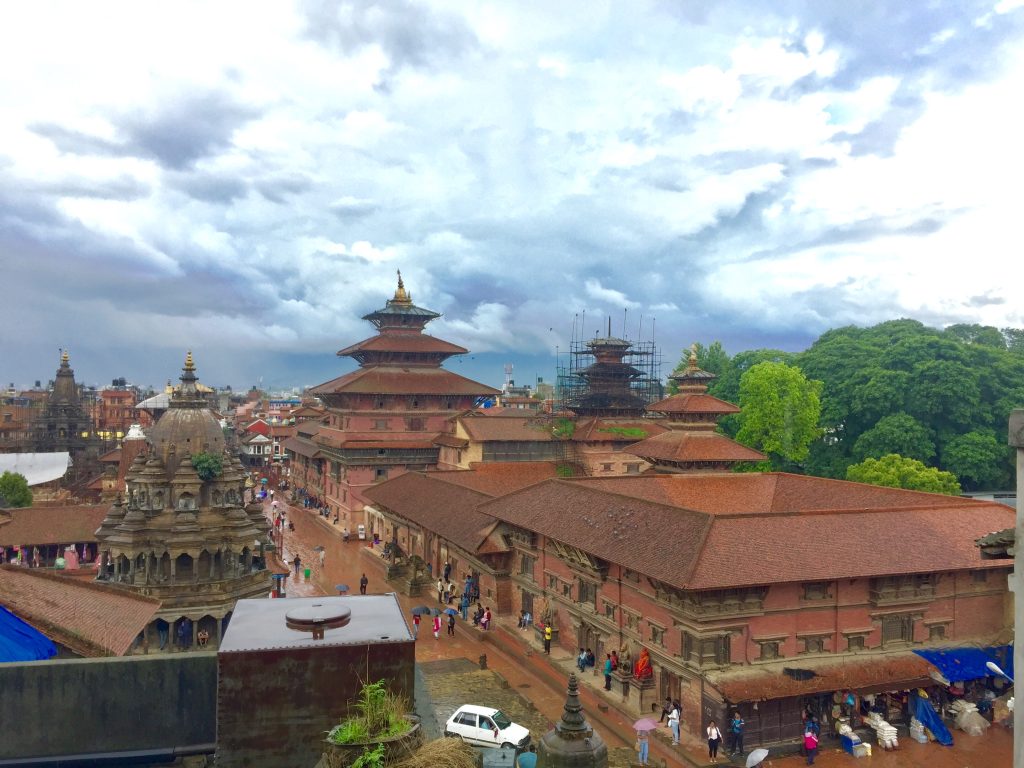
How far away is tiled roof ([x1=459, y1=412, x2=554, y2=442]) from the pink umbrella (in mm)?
34452

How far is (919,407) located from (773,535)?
35.4 metres

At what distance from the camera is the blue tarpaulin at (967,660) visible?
79.9 ft

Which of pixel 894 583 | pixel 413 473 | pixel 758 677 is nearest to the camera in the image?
pixel 758 677

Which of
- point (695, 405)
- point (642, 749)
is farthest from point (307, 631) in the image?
point (695, 405)

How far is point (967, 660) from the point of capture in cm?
2498

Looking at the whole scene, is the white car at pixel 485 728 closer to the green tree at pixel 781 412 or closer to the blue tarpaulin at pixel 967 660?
the blue tarpaulin at pixel 967 660

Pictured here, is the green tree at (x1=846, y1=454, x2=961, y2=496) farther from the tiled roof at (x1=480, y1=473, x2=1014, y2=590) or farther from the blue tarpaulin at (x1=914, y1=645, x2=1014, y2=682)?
the blue tarpaulin at (x1=914, y1=645, x2=1014, y2=682)

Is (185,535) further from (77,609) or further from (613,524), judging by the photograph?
(613,524)

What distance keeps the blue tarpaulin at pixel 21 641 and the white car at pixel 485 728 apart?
999cm

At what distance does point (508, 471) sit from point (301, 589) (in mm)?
15683

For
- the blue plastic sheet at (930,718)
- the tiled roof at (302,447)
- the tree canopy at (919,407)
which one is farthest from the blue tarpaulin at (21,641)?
the tiled roof at (302,447)

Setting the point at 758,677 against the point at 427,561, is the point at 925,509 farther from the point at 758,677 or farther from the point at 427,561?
the point at 427,561

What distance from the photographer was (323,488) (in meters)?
67.8

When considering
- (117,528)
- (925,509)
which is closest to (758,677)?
(925,509)
